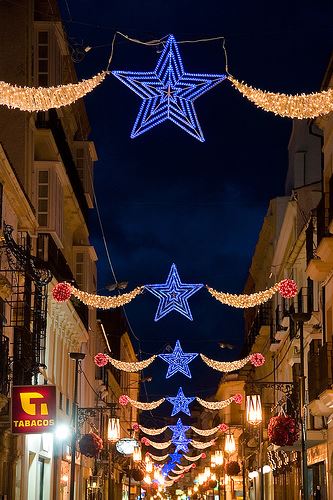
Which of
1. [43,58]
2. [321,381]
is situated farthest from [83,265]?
[321,381]

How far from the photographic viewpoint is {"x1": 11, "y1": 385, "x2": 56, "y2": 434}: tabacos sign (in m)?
22.3

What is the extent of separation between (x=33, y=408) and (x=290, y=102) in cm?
1044

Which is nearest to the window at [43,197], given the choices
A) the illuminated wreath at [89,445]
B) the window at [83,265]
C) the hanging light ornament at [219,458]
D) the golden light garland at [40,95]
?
the illuminated wreath at [89,445]

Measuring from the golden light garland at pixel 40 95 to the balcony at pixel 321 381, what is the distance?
41.5 feet

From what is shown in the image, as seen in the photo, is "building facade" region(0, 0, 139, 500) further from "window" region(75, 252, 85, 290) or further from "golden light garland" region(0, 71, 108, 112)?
"golden light garland" region(0, 71, 108, 112)

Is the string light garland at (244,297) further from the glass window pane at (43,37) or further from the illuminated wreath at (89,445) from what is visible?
the illuminated wreath at (89,445)

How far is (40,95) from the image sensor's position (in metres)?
14.6

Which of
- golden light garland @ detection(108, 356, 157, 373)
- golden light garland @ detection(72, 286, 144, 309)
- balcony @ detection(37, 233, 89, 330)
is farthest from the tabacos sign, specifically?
golden light garland @ detection(108, 356, 157, 373)

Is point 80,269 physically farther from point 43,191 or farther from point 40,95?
point 40,95

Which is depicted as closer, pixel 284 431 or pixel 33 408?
pixel 33 408

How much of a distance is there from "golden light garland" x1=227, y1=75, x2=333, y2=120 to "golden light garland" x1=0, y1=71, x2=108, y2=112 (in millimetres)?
2316

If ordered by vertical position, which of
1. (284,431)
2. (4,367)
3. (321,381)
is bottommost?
(284,431)

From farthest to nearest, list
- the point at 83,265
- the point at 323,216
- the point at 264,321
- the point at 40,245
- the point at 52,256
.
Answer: the point at 264,321
the point at 83,265
the point at 52,256
the point at 40,245
the point at 323,216

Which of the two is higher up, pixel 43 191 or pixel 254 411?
pixel 43 191
